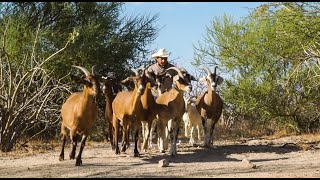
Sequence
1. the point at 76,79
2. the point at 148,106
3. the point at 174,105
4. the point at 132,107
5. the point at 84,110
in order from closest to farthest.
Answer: the point at 76,79 → the point at 84,110 → the point at 132,107 → the point at 148,106 → the point at 174,105

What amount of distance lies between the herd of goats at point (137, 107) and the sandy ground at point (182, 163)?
433 millimetres

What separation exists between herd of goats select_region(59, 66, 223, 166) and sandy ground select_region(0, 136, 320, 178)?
43 cm

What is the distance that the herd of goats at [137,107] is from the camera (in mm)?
11086

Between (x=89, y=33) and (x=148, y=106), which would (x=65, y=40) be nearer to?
(x=89, y=33)

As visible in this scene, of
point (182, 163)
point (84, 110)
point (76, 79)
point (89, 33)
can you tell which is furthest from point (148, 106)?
point (89, 33)

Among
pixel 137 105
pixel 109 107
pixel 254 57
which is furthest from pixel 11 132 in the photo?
pixel 254 57

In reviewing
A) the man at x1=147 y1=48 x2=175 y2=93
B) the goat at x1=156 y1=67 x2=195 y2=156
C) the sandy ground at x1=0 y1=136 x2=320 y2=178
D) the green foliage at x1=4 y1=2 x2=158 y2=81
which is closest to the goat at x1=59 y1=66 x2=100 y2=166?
the sandy ground at x1=0 y1=136 x2=320 y2=178

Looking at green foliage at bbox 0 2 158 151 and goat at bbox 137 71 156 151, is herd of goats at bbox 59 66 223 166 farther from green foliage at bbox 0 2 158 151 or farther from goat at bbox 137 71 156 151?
green foliage at bbox 0 2 158 151

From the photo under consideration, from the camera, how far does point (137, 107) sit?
12.3m

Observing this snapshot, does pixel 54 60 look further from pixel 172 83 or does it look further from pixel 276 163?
pixel 276 163

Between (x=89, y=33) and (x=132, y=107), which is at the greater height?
(x=89, y=33)

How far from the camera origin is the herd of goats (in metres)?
11.1

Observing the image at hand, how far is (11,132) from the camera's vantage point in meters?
14.5

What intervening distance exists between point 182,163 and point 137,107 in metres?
1.74
